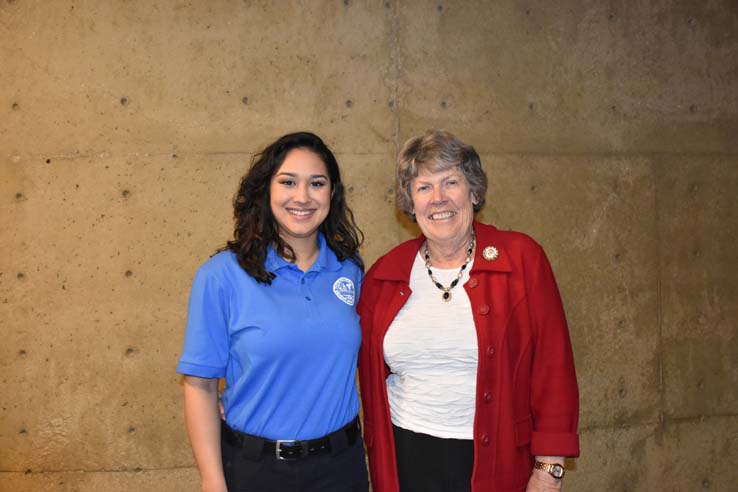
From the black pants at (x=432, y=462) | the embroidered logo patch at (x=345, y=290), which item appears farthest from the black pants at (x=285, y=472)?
the embroidered logo patch at (x=345, y=290)

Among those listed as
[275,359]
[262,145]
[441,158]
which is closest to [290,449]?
[275,359]

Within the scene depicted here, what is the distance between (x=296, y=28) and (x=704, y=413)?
10.1 ft

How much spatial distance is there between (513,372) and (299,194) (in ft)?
2.78

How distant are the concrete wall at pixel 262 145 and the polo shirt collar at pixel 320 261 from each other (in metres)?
1.08

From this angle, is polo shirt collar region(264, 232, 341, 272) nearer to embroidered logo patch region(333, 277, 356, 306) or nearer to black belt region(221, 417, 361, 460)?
embroidered logo patch region(333, 277, 356, 306)

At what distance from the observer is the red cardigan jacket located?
1.70 meters

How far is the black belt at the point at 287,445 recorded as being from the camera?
1.66 meters

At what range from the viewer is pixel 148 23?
2.91m

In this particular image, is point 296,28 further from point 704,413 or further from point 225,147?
point 704,413

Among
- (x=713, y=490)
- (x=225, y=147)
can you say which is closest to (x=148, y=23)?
(x=225, y=147)

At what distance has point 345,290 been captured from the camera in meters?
1.89

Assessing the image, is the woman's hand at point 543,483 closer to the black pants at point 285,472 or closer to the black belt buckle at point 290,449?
the black pants at point 285,472

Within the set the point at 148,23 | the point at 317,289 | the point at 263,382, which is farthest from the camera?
the point at 148,23

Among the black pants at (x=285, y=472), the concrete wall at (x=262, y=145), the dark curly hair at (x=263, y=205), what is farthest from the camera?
the concrete wall at (x=262, y=145)
